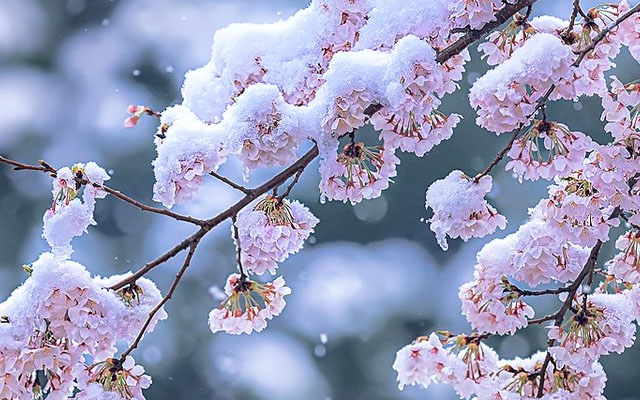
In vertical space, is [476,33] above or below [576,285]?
above

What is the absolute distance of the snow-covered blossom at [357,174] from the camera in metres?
1.10

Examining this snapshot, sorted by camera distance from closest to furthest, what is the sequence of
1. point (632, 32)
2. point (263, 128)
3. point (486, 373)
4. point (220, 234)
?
point (263, 128)
point (632, 32)
point (486, 373)
point (220, 234)

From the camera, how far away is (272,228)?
1094mm

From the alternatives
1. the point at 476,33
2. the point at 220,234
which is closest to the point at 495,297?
the point at 476,33

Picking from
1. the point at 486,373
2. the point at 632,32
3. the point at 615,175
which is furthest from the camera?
the point at 486,373

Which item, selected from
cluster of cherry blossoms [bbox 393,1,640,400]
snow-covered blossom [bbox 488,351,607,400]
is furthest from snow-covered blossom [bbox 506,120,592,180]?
snow-covered blossom [bbox 488,351,607,400]

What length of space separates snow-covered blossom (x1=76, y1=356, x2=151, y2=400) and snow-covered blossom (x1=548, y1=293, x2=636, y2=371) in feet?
1.95

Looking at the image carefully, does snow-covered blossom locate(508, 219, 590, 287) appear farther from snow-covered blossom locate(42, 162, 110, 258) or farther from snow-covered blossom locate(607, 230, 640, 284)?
snow-covered blossom locate(42, 162, 110, 258)

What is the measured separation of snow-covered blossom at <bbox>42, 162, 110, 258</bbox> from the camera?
0.99 metres

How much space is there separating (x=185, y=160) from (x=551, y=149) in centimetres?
47

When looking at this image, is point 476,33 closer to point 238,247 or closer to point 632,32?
point 632,32

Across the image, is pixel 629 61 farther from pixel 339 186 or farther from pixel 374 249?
pixel 339 186

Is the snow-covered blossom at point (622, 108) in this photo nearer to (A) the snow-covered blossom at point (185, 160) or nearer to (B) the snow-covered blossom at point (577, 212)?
(B) the snow-covered blossom at point (577, 212)

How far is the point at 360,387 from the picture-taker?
3738mm
